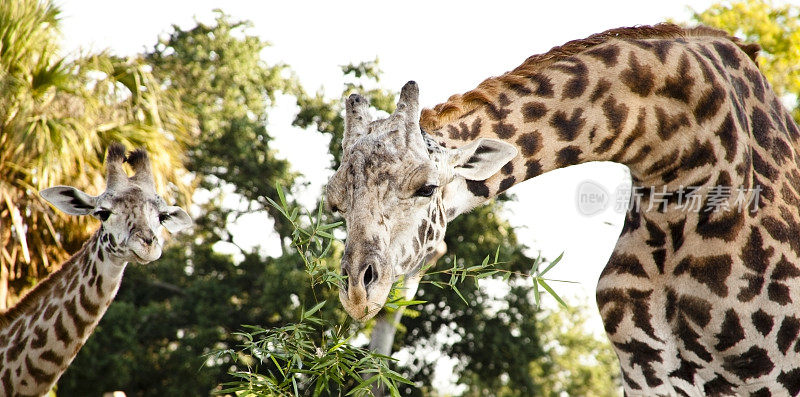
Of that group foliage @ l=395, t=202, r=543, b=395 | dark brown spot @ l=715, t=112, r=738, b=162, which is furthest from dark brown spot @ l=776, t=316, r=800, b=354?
foliage @ l=395, t=202, r=543, b=395

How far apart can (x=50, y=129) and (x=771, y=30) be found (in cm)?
1270

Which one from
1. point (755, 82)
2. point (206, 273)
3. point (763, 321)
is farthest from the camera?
point (206, 273)

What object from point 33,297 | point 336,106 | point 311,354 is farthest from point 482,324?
point 311,354

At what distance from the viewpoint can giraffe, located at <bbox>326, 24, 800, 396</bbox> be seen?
3.11 meters

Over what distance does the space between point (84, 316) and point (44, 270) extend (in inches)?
132

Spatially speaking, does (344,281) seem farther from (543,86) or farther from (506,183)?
(543,86)

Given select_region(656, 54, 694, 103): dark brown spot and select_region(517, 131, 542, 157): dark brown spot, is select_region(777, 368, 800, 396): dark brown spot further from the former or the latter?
select_region(517, 131, 542, 157): dark brown spot

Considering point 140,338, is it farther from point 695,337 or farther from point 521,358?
point 695,337

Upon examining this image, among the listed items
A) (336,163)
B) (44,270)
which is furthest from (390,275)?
(336,163)

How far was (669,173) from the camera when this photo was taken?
3.34 meters

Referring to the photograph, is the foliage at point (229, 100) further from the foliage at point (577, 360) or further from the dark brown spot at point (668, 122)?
the dark brown spot at point (668, 122)

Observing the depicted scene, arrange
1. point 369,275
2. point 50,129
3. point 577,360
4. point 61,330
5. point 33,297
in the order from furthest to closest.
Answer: point 577,360 < point 50,129 < point 33,297 < point 61,330 < point 369,275

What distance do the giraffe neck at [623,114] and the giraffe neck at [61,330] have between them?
311cm

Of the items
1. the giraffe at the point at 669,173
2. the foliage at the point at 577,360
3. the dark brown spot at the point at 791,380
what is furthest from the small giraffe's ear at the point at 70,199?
the foliage at the point at 577,360
